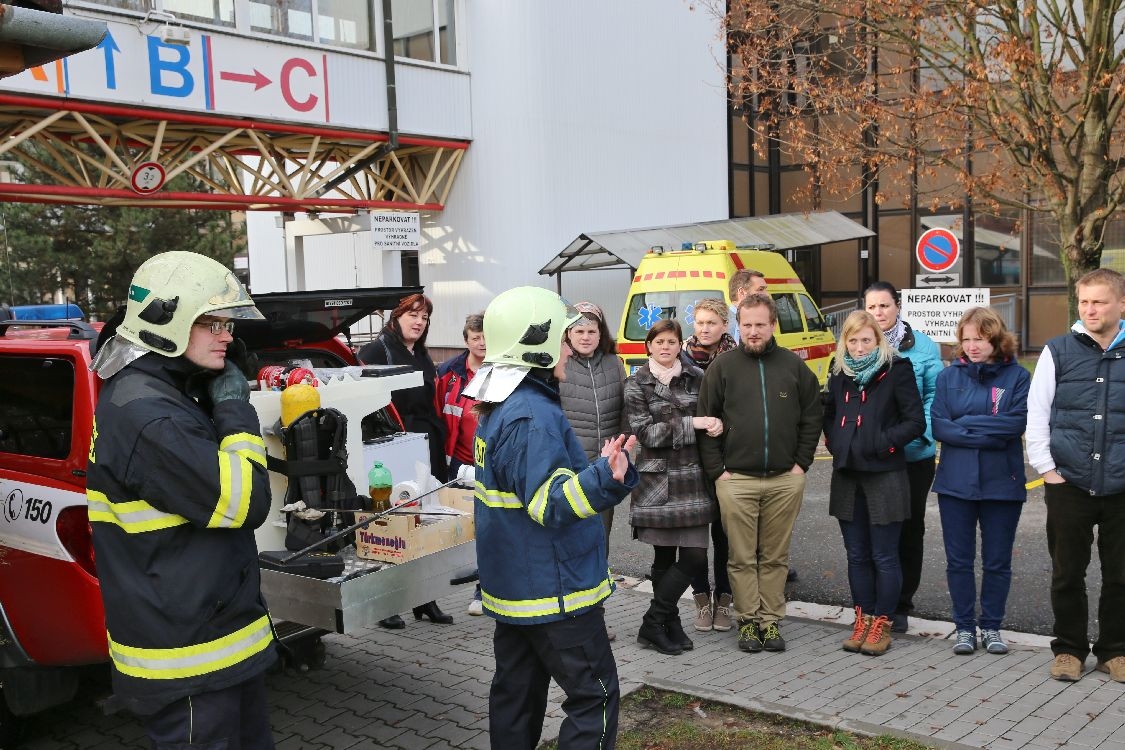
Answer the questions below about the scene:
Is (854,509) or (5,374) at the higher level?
(5,374)

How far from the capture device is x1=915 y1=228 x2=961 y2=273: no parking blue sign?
33.9 ft

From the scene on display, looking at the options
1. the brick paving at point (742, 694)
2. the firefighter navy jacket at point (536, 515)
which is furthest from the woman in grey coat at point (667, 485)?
the firefighter navy jacket at point (536, 515)

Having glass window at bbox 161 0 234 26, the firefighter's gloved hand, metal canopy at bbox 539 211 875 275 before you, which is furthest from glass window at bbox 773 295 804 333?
the firefighter's gloved hand

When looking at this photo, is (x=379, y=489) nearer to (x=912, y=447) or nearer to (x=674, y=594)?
(x=674, y=594)

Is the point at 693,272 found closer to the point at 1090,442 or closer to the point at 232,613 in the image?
the point at 1090,442

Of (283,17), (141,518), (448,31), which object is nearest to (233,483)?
(141,518)

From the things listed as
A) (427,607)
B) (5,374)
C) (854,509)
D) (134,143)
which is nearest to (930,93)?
(854,509)

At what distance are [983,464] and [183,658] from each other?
156 inches

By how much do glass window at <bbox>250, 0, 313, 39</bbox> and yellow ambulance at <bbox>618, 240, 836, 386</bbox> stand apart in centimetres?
687

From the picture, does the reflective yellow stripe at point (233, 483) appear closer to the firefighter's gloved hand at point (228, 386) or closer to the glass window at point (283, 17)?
the firefighter's gloved hand at point (228, 386)

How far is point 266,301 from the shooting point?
14.7 feet

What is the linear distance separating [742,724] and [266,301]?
2.86 meters

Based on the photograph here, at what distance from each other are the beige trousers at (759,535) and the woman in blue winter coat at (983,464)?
0.80 m

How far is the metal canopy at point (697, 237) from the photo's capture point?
16656mm
